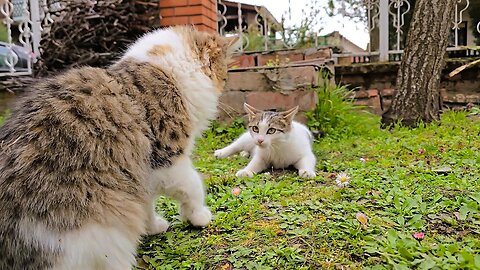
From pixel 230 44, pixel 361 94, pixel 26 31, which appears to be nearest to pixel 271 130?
pixel 230 44

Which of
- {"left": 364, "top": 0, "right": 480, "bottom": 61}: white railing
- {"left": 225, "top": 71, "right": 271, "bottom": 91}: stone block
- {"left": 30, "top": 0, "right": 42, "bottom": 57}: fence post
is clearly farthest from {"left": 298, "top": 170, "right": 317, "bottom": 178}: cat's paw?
{"left": 30, "top": 0, "right": 42, "bottom": 57}: fence post

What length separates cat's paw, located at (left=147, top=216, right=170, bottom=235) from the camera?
2086 mm

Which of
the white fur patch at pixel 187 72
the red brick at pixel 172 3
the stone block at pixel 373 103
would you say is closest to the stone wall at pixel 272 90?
the red brick at pixel 172 3

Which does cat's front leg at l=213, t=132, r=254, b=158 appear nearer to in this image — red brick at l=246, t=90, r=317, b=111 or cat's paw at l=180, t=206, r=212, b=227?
red brick at l=246, t=90, r=317, b=111

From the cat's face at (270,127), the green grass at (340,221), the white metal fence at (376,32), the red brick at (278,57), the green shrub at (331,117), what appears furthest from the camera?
the red brick at (278,57)

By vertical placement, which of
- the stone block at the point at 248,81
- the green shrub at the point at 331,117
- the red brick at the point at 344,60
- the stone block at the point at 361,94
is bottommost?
the green shrub at the point at 331,117

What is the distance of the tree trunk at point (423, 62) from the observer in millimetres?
4426

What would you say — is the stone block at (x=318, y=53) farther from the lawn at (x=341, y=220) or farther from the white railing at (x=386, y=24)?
the lawn at (x=341, y=220)

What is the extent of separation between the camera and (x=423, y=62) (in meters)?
4.50

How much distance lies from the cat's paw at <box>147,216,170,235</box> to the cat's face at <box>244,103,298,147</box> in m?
1.27

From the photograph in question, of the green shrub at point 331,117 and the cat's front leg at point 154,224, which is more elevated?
the green shrub at point 331,117

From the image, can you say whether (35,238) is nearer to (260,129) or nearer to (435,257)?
(435,257)

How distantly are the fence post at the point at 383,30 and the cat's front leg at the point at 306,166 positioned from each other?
3286 mm

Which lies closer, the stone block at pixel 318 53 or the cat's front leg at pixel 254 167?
the cat's front leg at pixel 254 167
